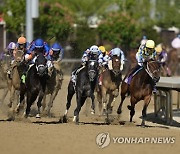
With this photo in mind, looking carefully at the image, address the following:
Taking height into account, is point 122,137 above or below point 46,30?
below

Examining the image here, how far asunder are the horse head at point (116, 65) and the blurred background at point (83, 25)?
10111 mm

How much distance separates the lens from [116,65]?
1717cm

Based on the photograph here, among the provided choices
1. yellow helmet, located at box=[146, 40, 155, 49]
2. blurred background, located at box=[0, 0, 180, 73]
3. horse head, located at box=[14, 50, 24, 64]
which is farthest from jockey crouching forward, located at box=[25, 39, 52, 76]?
blurred background, located at box=[0, 0, 180, 73]

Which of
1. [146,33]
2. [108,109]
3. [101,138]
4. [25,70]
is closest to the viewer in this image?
[101,138]

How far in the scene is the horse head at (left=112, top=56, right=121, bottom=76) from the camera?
16958mm

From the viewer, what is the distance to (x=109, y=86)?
18.3 metres

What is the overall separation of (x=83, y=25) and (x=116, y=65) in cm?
1752

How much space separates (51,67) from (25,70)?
3.52ft

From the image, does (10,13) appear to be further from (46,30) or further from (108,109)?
(108,109)

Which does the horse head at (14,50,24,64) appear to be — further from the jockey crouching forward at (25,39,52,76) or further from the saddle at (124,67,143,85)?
the saddle at (124,67,143,85)

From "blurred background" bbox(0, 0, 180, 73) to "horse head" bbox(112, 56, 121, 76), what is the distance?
33.2ft

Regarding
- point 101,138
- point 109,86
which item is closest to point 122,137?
point 101,138

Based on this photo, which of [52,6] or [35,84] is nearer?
[35,84]

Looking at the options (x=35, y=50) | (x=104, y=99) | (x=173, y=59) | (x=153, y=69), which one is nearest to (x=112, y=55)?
(x=104, y=99)
